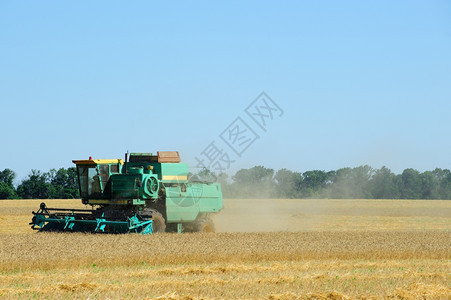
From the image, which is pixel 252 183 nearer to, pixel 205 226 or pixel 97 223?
pixel 205 226

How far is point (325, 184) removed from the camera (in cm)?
7975

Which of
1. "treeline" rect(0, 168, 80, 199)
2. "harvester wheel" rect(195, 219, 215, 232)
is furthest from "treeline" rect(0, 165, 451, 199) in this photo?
"harvester wheel" rect(195, 219, 215, 232)

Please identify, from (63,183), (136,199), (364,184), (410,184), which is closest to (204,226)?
(136,199)

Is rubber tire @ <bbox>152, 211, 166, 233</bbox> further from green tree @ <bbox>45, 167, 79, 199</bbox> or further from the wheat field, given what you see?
green tree @ <bbox>45, 167, 79, 199</bbox>

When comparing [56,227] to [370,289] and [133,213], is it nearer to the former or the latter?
[133,213]

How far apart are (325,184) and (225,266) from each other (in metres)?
68.9

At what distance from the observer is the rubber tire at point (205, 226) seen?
20.4 metres

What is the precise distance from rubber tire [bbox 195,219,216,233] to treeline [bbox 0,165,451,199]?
2940 centimetres

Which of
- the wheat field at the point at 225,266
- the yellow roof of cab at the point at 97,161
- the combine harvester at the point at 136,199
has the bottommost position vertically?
the wheat field at the point at 225,266

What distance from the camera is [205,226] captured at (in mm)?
20688

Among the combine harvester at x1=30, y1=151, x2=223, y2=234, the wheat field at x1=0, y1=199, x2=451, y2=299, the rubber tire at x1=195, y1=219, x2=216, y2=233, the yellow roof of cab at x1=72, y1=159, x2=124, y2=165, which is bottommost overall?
the wheat field at x1=0, y1=199, x2=451, y2=299

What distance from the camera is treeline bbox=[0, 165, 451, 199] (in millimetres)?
62375

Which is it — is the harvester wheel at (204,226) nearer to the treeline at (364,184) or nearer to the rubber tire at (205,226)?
the rubber tire at (205,226)

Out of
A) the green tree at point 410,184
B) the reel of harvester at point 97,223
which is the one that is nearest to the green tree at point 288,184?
the green tree at point 410,184
